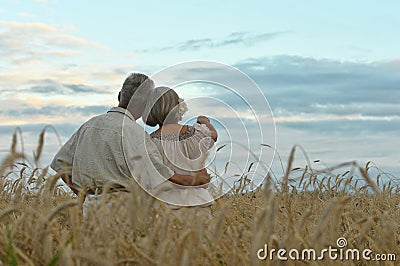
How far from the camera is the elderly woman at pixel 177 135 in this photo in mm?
4824

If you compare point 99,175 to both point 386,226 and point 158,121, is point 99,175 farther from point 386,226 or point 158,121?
point 386,226

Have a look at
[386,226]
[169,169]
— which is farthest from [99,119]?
[386,226]

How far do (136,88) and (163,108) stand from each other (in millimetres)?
310

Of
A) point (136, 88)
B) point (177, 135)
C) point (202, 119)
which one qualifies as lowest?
point (177, 135)

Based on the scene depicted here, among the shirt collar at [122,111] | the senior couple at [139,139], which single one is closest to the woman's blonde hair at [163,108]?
the senior couple at [139,139]

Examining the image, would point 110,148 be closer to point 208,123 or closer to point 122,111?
point 122,111

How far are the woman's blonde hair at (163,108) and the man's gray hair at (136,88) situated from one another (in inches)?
3.3

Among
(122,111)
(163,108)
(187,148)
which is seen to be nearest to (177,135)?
(187,148)

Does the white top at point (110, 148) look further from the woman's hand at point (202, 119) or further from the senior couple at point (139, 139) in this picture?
the woman's hand at point (202, 119)

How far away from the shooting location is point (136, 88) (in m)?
5.00

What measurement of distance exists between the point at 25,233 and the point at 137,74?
2.53 meters

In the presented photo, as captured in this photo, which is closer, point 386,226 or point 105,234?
point 105,234

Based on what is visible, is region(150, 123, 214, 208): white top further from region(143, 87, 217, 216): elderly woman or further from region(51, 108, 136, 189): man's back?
region(51, 108, 136, 189): man's back

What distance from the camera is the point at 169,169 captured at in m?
4.55
